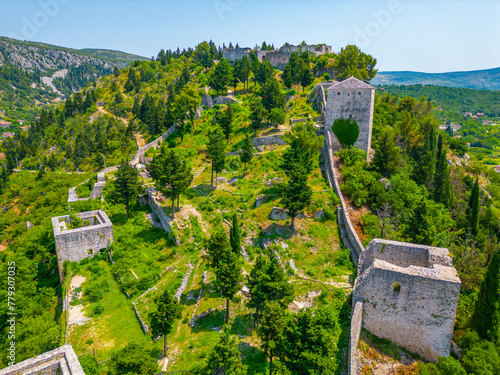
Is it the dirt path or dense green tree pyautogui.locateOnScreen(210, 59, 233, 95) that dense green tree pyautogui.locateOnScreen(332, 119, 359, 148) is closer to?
the dirt path

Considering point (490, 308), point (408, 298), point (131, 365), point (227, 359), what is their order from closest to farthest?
point (227, 359), point (131, 365), point (490, 308), point (408, 298)

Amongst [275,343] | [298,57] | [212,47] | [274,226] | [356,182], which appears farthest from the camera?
[212,47]

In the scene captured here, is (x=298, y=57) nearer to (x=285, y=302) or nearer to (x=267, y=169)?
(x=267, y=169)

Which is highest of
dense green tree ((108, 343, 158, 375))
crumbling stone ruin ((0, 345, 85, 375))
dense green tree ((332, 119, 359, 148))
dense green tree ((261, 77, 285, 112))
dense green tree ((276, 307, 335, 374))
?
dense green tree ((261, 77, 285, 112))

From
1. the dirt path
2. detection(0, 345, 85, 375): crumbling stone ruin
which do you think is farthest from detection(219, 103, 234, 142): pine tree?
detection(0, 345, 85, 375): crumbling stone ruin

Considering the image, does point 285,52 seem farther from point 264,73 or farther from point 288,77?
point 288,77

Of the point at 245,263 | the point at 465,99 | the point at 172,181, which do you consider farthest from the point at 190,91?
the point at 465,99

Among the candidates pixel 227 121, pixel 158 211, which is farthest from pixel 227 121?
pixel 158 211
